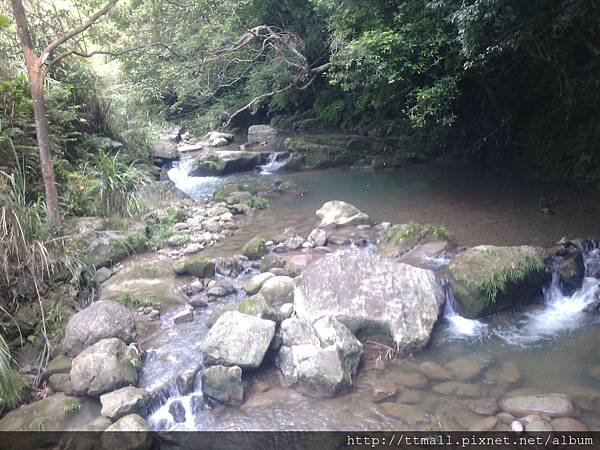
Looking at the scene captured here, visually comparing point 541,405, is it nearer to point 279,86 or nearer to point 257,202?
point 257,202

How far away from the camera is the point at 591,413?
4.10 meters

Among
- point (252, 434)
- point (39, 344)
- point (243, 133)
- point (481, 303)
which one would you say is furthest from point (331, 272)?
point (243, 133)

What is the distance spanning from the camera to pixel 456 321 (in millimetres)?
5676

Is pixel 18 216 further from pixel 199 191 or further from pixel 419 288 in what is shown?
pixel 199 191

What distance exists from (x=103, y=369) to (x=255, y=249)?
3.38 m

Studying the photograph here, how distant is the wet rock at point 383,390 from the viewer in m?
4.47

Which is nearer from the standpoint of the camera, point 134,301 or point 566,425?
point 566,425

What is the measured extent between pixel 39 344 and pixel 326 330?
2.90m

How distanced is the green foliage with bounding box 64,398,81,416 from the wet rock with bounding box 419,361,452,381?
3.21 m

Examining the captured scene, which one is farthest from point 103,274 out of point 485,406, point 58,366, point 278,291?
point 485,406

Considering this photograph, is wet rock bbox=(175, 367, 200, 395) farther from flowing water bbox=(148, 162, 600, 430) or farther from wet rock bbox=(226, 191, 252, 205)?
wet rock bbox=(226, 191, 252, 205)

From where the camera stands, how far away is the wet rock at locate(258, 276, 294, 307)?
5.84 meters

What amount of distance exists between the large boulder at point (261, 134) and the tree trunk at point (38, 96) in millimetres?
10427

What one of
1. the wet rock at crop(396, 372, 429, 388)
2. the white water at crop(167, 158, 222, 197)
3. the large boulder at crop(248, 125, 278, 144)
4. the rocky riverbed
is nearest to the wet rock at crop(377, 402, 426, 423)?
the rocky riverbed
